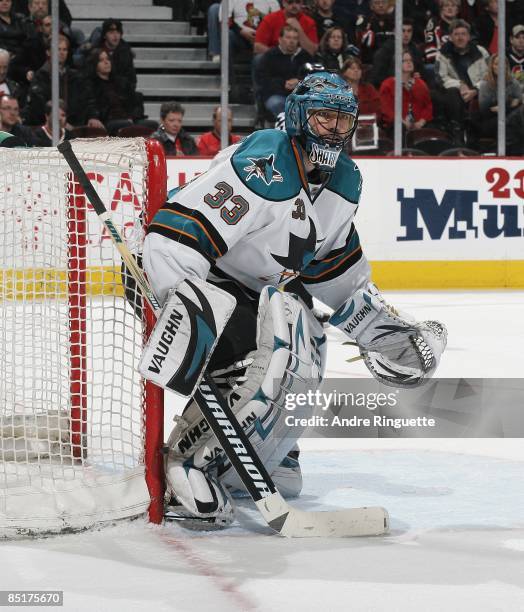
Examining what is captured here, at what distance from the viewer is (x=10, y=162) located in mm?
2635

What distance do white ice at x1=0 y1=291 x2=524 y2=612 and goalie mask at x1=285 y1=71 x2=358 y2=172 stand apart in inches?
31.3

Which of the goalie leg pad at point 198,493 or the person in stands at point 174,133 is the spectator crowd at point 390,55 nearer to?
the person in stands at point 174,133

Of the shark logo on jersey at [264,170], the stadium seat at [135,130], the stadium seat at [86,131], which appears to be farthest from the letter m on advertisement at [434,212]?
the shark logo on jersey at [264,170]

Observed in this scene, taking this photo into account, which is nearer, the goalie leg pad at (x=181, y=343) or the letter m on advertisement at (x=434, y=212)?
the goalie leg pad at (x=181, y=343)

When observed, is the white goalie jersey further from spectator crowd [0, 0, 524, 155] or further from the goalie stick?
spectator crowd [0, 0, 524, 155]

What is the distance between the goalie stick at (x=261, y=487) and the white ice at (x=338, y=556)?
0.03 m

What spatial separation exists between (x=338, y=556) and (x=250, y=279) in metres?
0.66

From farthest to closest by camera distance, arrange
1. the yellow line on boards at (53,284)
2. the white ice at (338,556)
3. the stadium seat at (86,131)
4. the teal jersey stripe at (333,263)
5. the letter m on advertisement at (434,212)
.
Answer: the letter m on advertisement at (434,212) < the stadium seat at (86,131) < the teal jersey stripe at (333,263) < the yellow line on boards at (53,284) < the white ice at (338,556)

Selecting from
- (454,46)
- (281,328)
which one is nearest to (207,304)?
(281,328)

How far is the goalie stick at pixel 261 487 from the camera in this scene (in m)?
2.45

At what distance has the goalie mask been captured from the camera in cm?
257

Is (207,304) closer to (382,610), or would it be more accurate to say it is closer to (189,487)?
(189,487)

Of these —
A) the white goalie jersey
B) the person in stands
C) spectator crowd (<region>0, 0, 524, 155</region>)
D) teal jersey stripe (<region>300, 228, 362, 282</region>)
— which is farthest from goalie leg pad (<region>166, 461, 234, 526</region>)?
the person in stands

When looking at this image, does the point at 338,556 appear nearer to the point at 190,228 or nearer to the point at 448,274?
the point at 190,228
